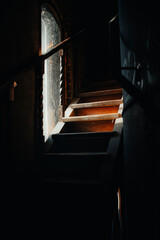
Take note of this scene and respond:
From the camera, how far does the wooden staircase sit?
6.86 feet

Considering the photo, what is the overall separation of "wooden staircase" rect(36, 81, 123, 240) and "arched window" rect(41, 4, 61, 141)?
1.93 feet

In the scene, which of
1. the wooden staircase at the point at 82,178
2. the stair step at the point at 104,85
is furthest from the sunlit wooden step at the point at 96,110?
the stair step at the point at 104,85

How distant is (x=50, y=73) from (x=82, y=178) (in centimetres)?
281

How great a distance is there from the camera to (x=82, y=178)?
2.70 metres

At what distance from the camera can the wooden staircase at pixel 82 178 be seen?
2.09m

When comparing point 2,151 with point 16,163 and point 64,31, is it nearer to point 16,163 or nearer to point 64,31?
point 16,163

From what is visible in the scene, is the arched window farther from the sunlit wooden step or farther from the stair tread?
the stair tread

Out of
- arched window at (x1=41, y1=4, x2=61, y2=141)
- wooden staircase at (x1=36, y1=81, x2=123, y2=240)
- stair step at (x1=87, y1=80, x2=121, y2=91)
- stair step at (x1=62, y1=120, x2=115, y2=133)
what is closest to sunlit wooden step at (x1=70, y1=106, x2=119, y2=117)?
wooden staircase at (x1=36, y1=81, x2=123, y2=240)

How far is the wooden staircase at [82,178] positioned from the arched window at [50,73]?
0.59 meters

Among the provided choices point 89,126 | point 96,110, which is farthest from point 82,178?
point 96,110

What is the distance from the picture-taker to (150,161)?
125 cm

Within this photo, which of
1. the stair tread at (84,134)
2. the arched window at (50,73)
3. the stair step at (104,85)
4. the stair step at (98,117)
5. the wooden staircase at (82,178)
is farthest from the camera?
the stair step at (104,85)

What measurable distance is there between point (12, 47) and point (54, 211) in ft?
7.07

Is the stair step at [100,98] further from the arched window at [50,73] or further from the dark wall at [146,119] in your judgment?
the dark wall at [146,119]
